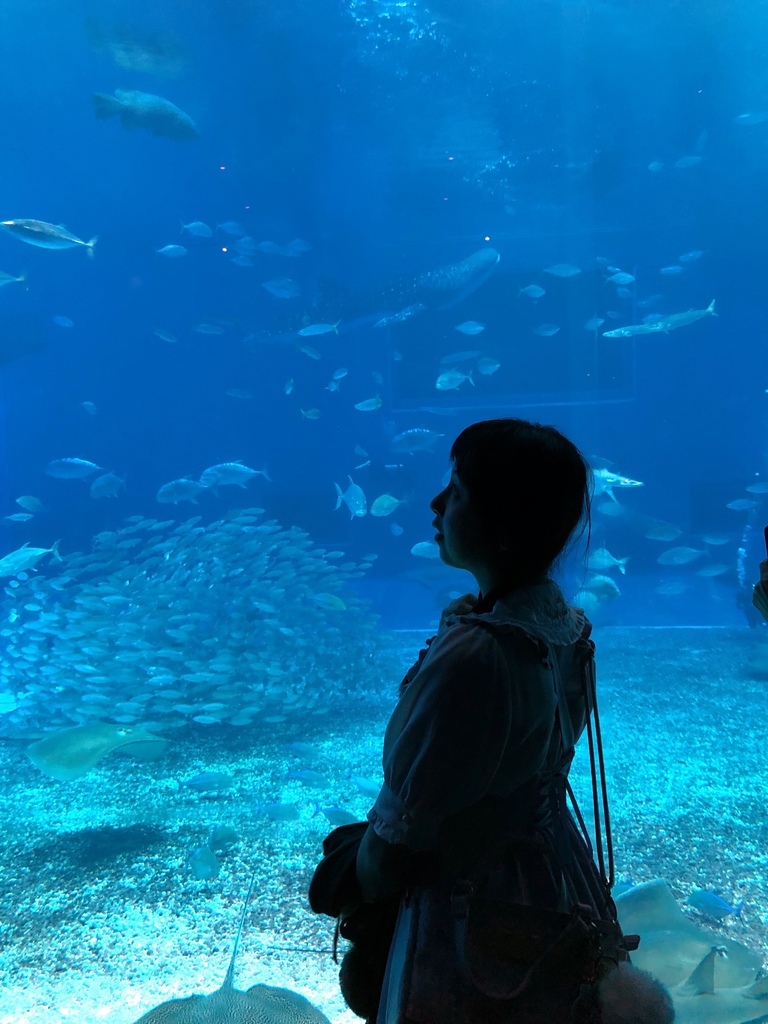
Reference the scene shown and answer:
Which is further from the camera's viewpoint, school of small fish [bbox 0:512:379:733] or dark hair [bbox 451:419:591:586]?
school of small fish [bbox 0:512:379:733]

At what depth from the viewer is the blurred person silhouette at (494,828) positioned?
3.07ft

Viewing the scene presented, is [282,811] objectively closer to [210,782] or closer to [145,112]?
[210,782]

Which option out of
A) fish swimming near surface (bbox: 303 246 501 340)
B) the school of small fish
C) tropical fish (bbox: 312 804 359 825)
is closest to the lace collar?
tropical fish (bbox: 312 804 359 825)

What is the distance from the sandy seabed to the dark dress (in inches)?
84.6

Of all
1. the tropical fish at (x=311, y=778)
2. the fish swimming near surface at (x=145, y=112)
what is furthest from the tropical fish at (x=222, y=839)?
the fish swimming near surface at (x=145, y=112)

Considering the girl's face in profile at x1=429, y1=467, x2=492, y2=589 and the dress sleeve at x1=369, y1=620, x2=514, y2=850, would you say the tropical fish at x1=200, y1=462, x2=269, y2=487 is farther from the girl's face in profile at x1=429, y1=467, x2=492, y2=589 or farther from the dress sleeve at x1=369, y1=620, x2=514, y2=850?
the dress sleeve at x1=369, y1=620, x2=514, y2=850

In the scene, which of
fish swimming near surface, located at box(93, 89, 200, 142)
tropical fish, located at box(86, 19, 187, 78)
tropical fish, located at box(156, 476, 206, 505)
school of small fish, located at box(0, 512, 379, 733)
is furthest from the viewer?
tropical fish, located at box(86, 19, 187, 78)

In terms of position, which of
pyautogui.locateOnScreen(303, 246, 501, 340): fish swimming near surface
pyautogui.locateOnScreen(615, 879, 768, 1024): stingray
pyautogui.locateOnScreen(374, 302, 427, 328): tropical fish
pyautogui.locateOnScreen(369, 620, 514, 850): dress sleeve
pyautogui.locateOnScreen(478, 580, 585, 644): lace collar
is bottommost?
pyautogui.locateOnScreen(615, 879, 768, 1024): stingray

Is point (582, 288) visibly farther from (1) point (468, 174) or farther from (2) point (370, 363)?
(2) point (370, 363)

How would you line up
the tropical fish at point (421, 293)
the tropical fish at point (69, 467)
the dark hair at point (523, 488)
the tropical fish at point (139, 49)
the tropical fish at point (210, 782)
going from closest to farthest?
the dark hair at point (523, 488), the tropical fish at point (210, 782), the tropical fish at point (69, 467), the tropical fish at point (139, 49), the tropical fish at point (421, 293)

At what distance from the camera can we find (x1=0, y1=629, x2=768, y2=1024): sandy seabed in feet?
9.80

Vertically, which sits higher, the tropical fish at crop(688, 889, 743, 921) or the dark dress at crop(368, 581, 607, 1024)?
the dark dress at crop(368, 581, 607, 1024)

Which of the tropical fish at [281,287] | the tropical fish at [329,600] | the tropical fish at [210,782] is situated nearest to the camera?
the tropical fish at [210,782]

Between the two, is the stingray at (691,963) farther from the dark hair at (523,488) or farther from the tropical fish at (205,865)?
the tropical fish at (205,865)
